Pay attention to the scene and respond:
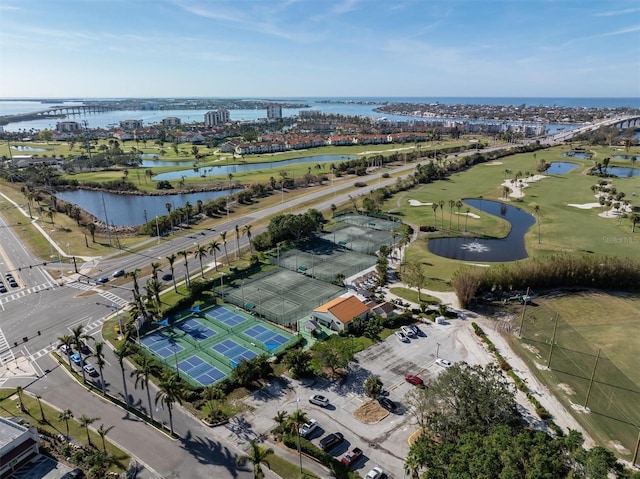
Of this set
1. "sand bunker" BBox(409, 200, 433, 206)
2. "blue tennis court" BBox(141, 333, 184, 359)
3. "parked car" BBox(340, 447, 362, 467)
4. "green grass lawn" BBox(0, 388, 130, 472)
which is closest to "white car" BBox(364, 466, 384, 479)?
"parked car" BBox(340, 447, 362, 467)

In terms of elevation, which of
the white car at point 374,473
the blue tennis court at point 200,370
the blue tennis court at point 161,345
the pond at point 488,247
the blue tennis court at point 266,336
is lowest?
the blue tennis court at point 200,370

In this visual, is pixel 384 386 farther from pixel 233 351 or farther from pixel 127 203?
pixel 127 203

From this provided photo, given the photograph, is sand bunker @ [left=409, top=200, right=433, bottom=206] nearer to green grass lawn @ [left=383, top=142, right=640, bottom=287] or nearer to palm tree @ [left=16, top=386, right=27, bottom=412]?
green grass lawn @ [left=383, top=142, right=640, bottom=287]

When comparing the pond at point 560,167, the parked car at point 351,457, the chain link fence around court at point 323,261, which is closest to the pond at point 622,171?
the pond at point 560,167

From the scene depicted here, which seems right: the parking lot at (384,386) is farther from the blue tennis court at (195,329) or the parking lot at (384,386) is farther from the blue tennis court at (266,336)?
the blue tennis court at (195,329)

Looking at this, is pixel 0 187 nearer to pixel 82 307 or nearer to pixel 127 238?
pixel 127 238
